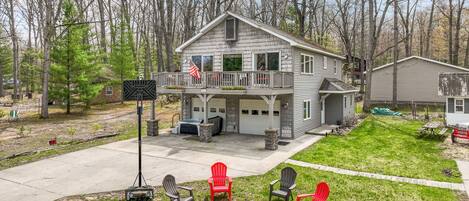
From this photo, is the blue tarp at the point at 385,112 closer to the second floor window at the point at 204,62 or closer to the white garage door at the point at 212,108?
the white garage door at the point at 212,108

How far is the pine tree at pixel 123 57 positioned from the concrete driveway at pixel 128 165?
21.0 metres

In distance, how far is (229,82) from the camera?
55.0 feet

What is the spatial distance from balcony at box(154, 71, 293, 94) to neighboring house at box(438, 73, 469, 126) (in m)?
10.2

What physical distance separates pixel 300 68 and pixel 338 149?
5479 mm

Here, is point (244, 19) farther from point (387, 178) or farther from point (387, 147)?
point (387, 178)

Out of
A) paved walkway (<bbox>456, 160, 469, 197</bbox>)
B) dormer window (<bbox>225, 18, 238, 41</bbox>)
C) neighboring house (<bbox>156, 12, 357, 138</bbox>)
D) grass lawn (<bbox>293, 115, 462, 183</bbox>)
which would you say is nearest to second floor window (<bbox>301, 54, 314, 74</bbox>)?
neighboring house (<bbox>156, 12, 357, 138</bbox>)

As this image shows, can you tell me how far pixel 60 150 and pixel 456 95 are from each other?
21.8m

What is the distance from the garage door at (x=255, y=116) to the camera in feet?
59.3

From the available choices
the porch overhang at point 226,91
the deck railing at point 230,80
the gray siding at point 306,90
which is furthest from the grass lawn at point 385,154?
the deck railing at point 230,80

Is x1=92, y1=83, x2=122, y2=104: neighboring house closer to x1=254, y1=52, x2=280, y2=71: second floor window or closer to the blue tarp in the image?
x1=254, y1=52, x2=280, y2=71: second floor window

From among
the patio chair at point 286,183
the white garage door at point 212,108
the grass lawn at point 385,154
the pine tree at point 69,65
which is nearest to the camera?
the patio chair at point 286,183

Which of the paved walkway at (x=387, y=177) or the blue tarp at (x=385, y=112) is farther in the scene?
the blue tarp at (x=385, y=112)

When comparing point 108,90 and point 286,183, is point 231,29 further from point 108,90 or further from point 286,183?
point 108,90

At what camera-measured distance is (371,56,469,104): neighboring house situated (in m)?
29.9
